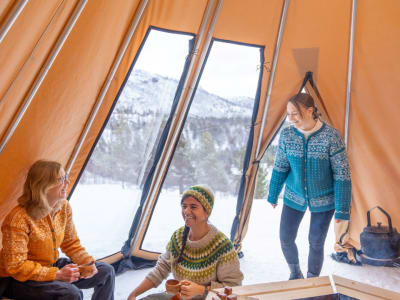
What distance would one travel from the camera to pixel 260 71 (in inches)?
132

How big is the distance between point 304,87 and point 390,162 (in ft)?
3.13

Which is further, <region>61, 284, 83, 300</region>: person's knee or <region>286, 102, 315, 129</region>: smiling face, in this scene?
<region>286, 102, 315, 129</region>: smiling face

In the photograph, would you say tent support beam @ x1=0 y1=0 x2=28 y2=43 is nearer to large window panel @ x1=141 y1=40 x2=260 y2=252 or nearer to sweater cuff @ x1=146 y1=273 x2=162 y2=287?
sweater cuff @ x1=146 y1=273 x2=162 y2=287

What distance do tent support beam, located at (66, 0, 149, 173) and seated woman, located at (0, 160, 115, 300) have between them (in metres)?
0.59

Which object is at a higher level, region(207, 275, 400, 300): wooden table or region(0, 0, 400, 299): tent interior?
region(0, 0, 400, 299): tent interior

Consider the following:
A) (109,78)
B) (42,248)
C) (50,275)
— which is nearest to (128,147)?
(109,78)

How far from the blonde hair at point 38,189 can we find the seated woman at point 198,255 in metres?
0.62

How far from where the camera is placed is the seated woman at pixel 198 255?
5.94ft

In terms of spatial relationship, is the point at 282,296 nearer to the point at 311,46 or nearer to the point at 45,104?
the point at 45,104

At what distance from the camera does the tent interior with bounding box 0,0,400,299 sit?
7.44 ft

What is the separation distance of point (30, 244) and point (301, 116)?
172 centimetres

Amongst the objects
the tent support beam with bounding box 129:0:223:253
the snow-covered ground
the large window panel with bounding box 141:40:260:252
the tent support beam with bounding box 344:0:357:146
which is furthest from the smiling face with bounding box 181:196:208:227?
the tent support beam with bounding box 344:0:357:146

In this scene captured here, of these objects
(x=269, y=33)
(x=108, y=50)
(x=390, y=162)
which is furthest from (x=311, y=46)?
→ (x=108, y=50)

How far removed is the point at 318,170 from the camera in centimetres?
258
